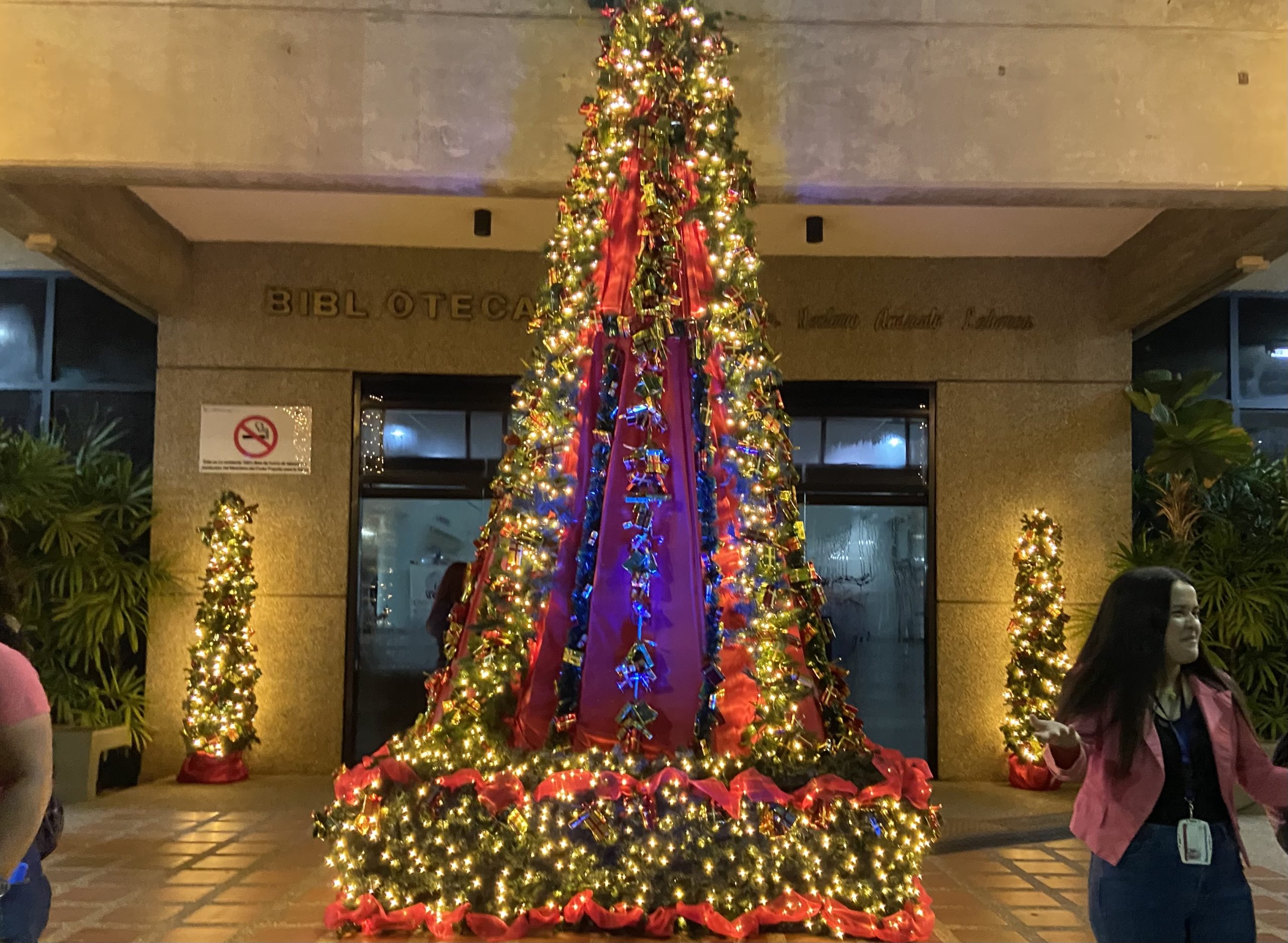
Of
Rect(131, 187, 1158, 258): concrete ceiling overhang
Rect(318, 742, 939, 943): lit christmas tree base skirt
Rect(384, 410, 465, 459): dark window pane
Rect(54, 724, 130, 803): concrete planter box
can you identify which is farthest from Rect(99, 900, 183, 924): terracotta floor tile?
Rect(131, 187, 1158, 258): concrete ceiling overhang

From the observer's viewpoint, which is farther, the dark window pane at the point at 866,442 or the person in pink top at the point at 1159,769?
the dark window pane at the point at 866,442

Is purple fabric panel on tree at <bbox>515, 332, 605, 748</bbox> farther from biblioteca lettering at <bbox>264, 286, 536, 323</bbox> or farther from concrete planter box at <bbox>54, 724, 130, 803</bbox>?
concrete planter box at <bbox>54, 724, 130, 803</bbox>

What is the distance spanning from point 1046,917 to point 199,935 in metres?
3.26

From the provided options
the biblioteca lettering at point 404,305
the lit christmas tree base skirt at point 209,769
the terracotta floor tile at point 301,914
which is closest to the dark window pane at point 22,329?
the biblioteca lettering at point 404,305

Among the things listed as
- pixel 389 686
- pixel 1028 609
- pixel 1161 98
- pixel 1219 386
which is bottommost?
pixel 389 686

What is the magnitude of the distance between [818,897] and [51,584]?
5350 millimetres

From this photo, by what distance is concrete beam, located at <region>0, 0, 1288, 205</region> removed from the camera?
4895 mm

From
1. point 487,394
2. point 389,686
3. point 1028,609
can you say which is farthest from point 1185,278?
point 389,686

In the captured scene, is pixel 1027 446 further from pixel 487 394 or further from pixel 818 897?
pixel 818 897

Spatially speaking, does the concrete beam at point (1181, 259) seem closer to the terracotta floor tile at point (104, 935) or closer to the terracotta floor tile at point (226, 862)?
the terracotta floor tile at point (226, 862)

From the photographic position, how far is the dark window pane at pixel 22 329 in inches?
303

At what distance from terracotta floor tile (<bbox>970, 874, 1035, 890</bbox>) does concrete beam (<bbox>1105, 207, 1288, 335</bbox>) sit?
3672mm

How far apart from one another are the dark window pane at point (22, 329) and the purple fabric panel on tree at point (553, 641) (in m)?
5.65

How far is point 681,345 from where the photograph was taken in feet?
13.4
